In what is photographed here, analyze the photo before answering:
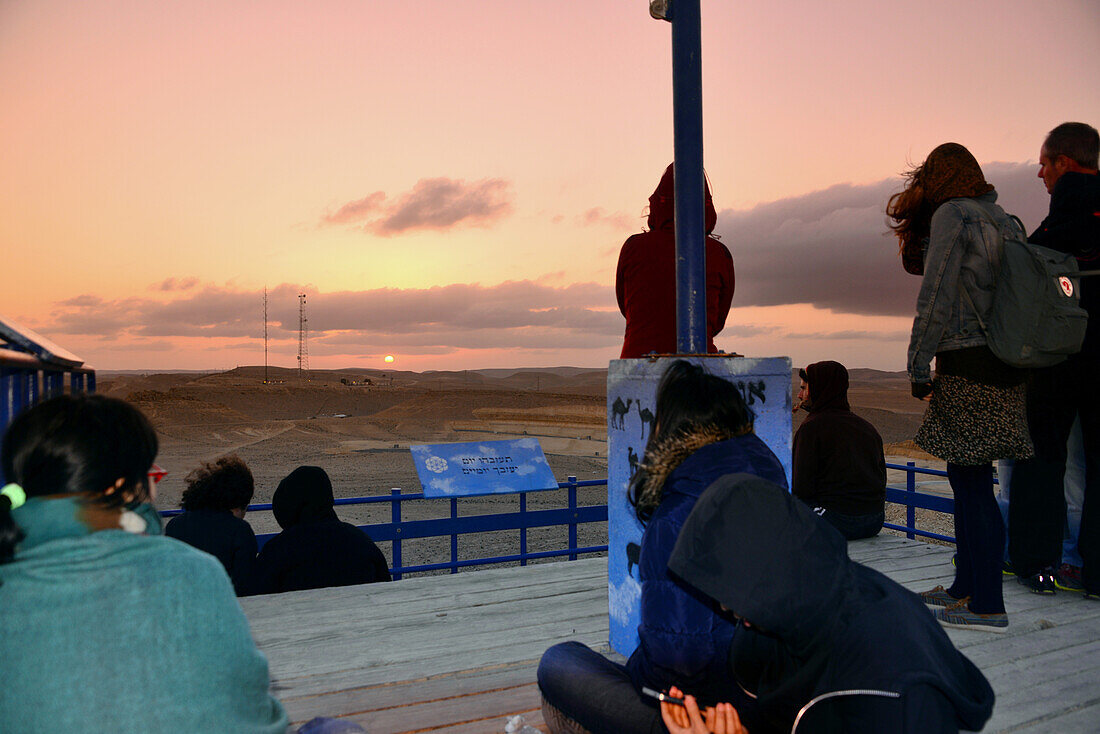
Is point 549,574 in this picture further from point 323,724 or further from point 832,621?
point 832,621

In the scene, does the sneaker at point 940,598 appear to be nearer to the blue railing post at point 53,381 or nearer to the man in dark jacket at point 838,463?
the man in dark jacket at point 838,463

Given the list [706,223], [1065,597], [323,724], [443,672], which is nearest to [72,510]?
[323,724]

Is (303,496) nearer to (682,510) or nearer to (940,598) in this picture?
(682,510)

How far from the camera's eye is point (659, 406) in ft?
6.73

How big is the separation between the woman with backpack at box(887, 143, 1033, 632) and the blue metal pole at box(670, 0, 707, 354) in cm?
105

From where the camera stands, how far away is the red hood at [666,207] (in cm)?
357

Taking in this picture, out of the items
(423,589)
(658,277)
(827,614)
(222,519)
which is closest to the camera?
(827,614)

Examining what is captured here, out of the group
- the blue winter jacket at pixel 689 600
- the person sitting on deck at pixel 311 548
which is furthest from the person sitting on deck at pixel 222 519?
the blue winter jacket at pixel 689 600

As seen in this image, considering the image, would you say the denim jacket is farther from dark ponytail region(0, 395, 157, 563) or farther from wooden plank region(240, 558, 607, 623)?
dark ponytail region(0, 395, 157, 563)

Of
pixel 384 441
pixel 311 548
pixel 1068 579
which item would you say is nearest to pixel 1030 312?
pixel 1068 579

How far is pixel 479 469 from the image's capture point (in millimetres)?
6543

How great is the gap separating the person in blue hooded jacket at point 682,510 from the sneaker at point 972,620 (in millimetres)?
1951

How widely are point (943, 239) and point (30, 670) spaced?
11.9ft

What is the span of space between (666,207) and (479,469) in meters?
3.62
